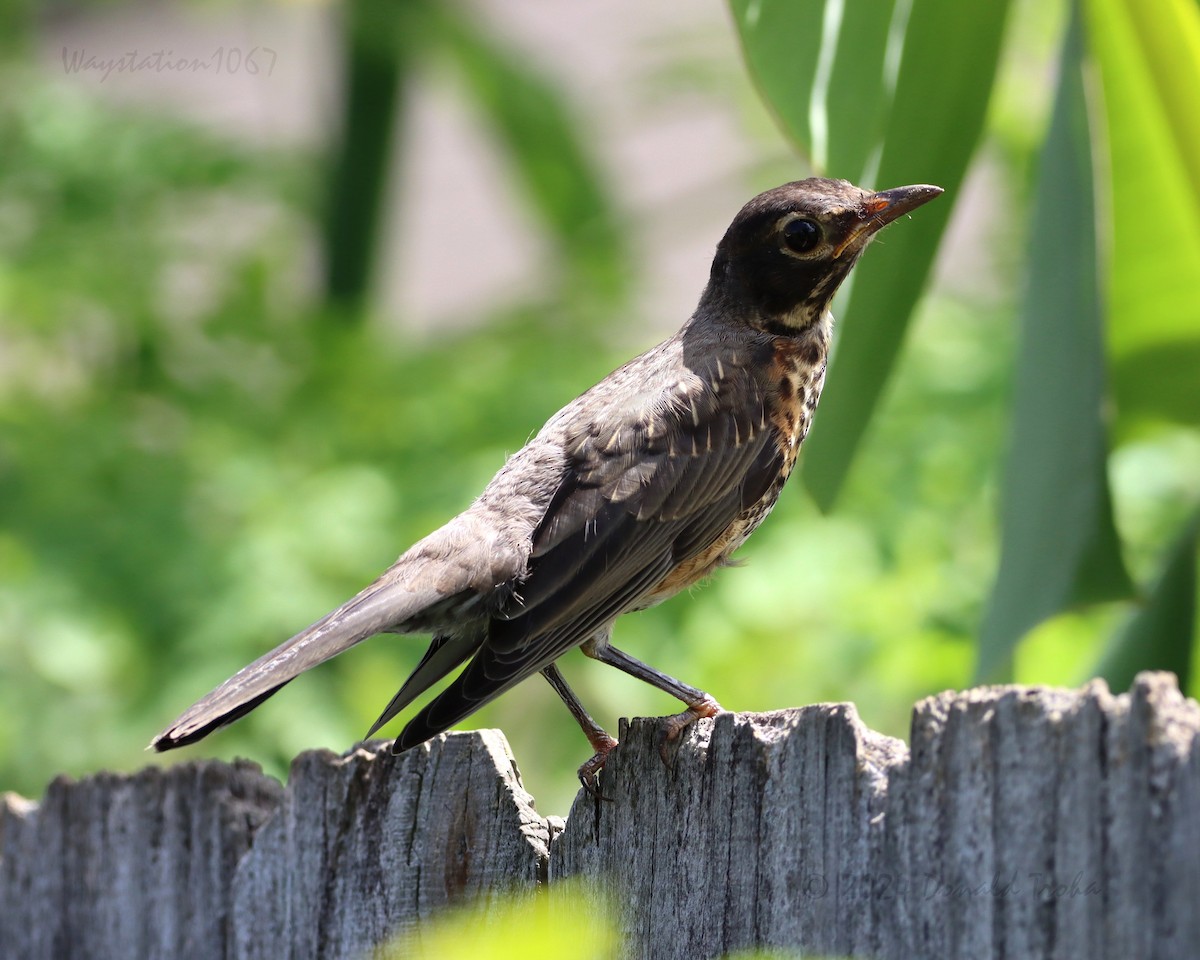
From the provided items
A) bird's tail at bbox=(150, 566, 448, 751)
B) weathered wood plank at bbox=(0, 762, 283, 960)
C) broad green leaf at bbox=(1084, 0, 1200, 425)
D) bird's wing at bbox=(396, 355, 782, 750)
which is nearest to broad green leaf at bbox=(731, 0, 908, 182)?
bird's wing at bbox=(396, 355, 782, 750)

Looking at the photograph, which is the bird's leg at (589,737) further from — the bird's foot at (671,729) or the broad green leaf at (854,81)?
the broad green leaf at (854,81)

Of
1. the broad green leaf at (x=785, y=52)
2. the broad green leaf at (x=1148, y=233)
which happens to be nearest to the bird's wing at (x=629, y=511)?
the broad green leaf at (x=785, y=52)

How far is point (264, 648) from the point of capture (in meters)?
4.18

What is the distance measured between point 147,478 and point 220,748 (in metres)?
0.96

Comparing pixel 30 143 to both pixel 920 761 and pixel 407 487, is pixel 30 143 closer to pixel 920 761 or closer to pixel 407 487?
pixel 407 487

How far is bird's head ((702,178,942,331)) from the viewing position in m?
2.90

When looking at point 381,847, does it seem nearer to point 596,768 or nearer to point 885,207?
point 596,768

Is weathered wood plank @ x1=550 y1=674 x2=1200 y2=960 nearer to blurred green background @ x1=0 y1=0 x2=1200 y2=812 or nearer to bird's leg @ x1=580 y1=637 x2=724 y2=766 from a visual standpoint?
bird's leg @ x1=580 y1=637 x2=724 y2=766

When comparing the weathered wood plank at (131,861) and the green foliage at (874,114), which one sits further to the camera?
the green foliage at (874,114)

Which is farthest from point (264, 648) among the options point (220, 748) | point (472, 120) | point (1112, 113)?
point (472, 120)

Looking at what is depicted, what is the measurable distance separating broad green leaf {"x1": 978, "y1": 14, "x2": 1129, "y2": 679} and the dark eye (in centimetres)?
47

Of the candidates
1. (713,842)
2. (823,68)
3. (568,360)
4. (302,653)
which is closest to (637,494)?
(302,653)

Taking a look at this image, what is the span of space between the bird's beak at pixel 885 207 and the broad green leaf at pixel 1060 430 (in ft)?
1.14

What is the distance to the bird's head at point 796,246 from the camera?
290 centimetres
